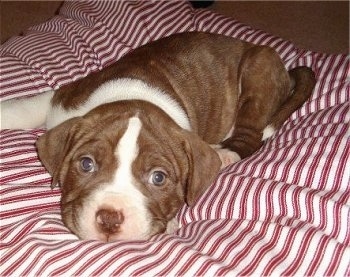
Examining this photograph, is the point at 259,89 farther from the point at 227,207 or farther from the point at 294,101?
the point at 227,207

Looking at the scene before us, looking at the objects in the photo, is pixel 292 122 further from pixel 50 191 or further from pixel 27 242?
pixel 27 242

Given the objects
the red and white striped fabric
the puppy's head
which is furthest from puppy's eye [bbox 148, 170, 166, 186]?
the red and white striped fabric

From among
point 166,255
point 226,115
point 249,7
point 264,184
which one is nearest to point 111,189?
point 166,255

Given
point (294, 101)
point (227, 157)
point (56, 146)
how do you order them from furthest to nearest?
point (294, 101) < point (227, 157) < point (56, 146)

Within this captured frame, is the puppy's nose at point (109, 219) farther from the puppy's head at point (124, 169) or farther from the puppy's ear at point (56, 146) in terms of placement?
the puppy's ear at point (56, 146)

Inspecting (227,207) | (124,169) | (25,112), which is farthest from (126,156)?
(25,112)

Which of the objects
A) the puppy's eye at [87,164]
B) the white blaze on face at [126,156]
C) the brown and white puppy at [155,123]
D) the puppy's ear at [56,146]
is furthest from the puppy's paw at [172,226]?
the puppy's ear at [56,146]
